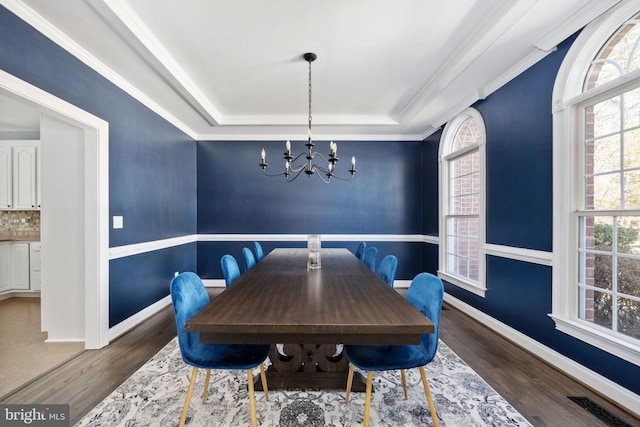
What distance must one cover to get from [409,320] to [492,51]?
2504mm

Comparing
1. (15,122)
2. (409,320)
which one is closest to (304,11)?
(409,320)

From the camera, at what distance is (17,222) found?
4.34 m

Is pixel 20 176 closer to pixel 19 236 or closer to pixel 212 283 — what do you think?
pixel 19 236

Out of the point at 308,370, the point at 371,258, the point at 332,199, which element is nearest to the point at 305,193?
the point at 332,199

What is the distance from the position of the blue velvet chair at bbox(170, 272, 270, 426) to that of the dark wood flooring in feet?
2.91

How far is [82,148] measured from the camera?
8.60 feet

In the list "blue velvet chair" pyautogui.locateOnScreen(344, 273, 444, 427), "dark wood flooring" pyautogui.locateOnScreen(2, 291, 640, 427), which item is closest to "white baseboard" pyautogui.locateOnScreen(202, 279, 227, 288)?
"dark wood flooring" pyautogui.locateOnScreen(2, 291, 640, 427)

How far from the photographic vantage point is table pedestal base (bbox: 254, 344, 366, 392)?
1.93 meters

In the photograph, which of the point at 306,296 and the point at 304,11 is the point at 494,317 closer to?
the point at 306,296

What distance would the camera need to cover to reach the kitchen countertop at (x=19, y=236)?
4.03m

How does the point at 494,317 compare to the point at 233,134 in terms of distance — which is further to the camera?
the point at 233,134

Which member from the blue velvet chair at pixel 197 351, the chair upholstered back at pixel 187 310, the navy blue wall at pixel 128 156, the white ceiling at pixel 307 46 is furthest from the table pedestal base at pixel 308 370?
the white ceiling at pixel 307 46

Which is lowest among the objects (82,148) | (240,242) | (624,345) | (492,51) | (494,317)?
(494,317)

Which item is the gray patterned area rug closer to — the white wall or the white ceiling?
the white wall
